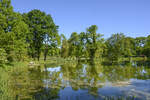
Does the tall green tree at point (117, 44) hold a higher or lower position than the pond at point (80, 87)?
higher

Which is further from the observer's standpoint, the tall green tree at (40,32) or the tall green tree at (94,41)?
the tall green tree at (94,41)

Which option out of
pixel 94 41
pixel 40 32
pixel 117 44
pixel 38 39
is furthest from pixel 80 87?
pixel 94 41

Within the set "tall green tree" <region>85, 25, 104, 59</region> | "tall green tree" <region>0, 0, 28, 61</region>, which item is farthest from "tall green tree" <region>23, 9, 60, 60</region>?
"tall green tree" <region>85, 25, 104, 59</region>

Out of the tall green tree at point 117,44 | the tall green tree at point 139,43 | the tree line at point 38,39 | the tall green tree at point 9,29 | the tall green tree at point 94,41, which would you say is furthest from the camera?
the tall green tree at point 139,43

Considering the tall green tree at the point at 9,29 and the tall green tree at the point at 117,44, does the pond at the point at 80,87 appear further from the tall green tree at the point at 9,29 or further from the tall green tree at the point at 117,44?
the tall green tree at the point at 117,44

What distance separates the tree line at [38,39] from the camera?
26.0 metres

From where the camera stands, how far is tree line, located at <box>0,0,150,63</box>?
85.5ft

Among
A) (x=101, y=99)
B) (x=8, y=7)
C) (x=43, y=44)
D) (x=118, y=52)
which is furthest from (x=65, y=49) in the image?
(x=101, y=99)

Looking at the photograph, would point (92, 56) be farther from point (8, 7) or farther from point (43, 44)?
point (8, 7)

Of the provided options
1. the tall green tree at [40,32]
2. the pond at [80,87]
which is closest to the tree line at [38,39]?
the tall green tree at [40,32]

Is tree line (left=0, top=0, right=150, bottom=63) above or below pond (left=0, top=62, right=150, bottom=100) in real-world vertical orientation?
above

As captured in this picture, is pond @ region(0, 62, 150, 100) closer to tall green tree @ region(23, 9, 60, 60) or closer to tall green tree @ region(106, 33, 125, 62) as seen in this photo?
tall green tree @ region(23, 9, 60, 60)

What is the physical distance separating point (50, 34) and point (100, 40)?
27218 mm

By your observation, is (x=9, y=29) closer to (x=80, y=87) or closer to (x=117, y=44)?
(x=80, y=87)
